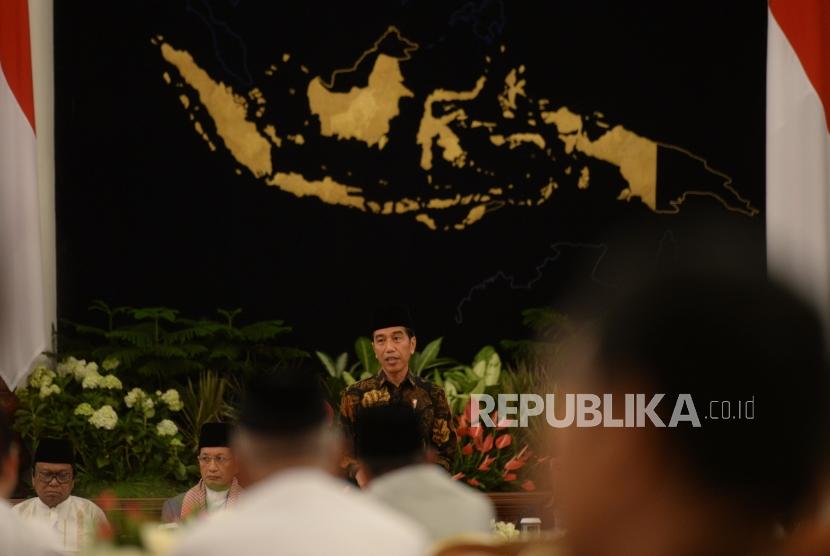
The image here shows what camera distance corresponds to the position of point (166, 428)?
582 centimetres

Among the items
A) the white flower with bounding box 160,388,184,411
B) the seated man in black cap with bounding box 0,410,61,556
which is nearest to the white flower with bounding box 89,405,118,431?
the white flower with bounding box 160,388,184,411

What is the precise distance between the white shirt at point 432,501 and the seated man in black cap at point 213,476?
2139mm

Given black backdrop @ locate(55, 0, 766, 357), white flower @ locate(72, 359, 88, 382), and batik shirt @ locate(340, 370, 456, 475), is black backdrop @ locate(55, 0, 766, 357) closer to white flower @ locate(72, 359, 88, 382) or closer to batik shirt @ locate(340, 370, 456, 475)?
white flower @ locate(72, 359, 88, 382)

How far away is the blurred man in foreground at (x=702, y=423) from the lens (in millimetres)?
680

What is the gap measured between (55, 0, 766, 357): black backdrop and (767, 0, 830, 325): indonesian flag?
0.35 metres

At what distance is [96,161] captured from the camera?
22.2 feet

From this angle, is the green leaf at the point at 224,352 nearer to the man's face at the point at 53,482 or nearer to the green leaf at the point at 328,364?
the green leaf at the point at 328,364

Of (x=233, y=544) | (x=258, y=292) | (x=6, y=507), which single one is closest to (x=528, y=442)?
(x=258, y=292)

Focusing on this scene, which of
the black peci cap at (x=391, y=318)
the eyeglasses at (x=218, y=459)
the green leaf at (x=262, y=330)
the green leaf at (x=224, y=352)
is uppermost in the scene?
the black peci cap at (x=391, y=318)

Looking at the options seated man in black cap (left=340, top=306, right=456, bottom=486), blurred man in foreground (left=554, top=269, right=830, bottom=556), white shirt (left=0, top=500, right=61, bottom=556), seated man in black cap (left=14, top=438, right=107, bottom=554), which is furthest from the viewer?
seated man in black cap (left=340, top=306, right=456, bottom=486)

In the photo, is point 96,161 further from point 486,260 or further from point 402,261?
point 486,260

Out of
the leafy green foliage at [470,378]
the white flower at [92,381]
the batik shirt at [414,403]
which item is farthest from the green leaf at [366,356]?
the white flower at [92,381]

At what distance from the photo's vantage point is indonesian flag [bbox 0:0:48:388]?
20.5 ft

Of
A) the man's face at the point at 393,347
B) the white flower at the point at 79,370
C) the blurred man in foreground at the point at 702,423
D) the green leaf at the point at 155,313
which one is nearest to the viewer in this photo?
the blurred man in foreground at the point at 702,423
